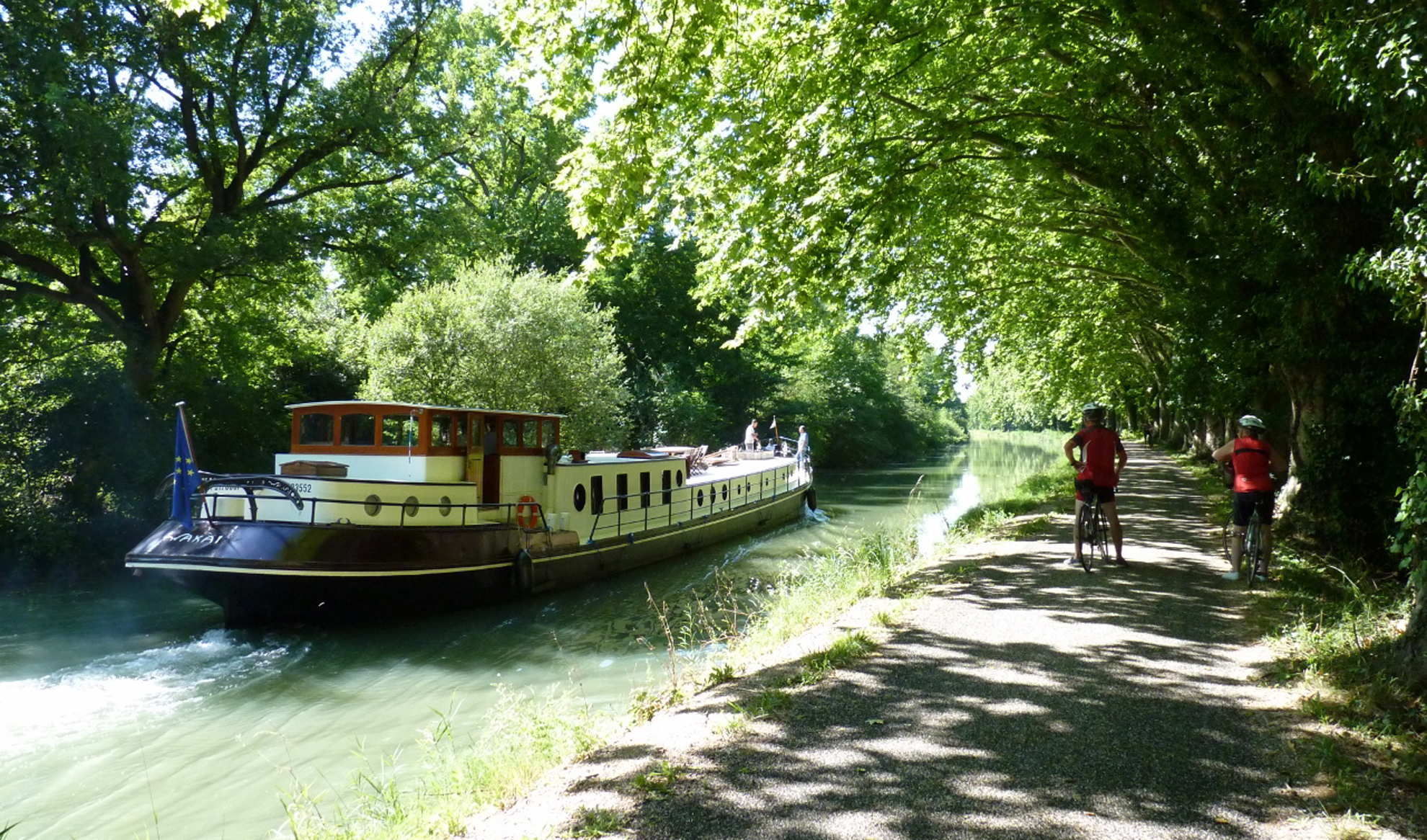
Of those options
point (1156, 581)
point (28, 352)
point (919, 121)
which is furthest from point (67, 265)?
point (1156, 581)

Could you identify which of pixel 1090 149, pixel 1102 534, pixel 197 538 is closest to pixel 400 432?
pixel 197 538

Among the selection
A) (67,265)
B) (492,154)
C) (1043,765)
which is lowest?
(1043,765)

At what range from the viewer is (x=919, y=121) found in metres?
10.9

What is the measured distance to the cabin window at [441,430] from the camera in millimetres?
13898

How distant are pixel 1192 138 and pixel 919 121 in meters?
4.79

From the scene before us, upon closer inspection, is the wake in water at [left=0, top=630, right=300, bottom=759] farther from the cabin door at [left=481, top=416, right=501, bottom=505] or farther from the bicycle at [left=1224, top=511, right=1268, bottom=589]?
the bicycle at [left=1224, top=511, right=1268, bottom=589]

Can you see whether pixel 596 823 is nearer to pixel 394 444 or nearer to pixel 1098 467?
pixel 1098 467

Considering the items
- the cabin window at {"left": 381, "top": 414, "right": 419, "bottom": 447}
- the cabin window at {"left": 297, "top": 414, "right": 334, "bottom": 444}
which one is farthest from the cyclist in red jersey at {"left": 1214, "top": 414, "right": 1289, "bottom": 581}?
the cabin window at {"left": 297, "top": 414, "right": 334, "bottom": 444}

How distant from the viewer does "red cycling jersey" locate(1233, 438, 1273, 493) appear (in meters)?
8.55

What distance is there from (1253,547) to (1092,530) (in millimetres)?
1658

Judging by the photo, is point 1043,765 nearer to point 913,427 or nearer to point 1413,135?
point 1413,135

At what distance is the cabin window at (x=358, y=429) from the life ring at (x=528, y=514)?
112 inches

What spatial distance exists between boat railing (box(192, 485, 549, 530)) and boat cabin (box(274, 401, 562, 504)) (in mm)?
556

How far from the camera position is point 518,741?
5.64 metres
